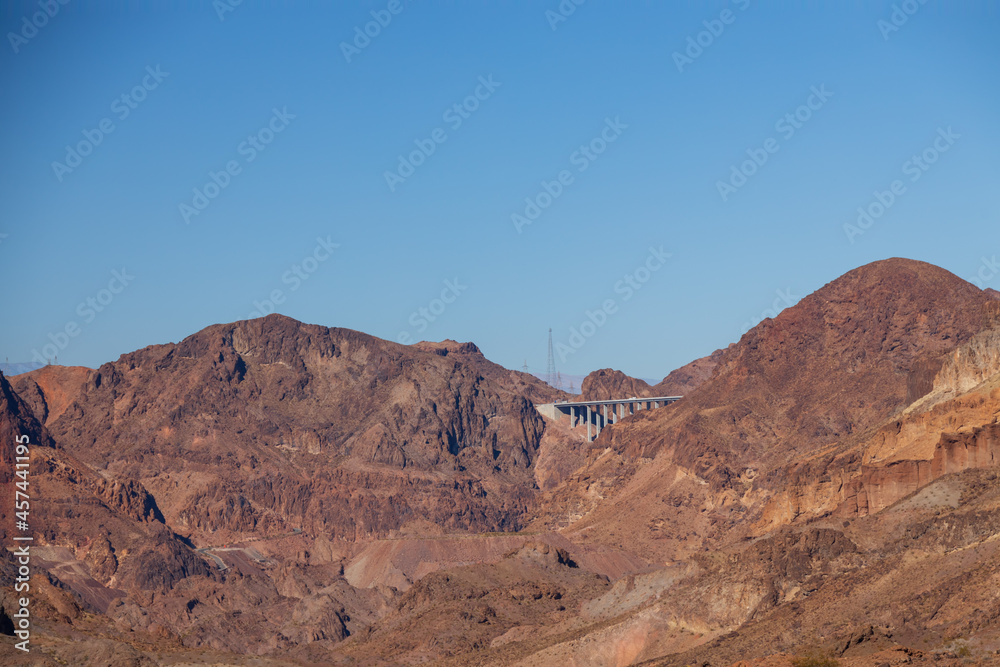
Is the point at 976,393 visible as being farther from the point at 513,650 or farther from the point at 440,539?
the point at 440,539

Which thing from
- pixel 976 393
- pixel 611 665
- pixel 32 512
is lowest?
pixel 611 665

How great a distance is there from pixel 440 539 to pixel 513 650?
68.0 m

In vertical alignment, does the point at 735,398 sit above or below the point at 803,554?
above

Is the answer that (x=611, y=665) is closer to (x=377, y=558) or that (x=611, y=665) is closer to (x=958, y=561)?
(x=958, y=561)

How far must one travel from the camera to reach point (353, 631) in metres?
135

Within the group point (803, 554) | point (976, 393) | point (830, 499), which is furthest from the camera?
point (830, 499)

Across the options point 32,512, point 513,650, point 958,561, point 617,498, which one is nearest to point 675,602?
point 513,650

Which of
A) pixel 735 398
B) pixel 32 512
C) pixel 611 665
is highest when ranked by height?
pixel 32 512

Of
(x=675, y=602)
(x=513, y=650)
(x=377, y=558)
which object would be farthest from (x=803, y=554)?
(x=377, y=558)

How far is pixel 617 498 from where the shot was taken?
556 feet

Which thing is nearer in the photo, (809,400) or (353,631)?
(353,631)

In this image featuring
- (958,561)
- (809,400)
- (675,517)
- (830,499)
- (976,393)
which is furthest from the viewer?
(809,400)

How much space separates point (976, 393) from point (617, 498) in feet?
273

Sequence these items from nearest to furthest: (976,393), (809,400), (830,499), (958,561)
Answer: (958,561) < (976,393) < (830,499) < (809,400)
